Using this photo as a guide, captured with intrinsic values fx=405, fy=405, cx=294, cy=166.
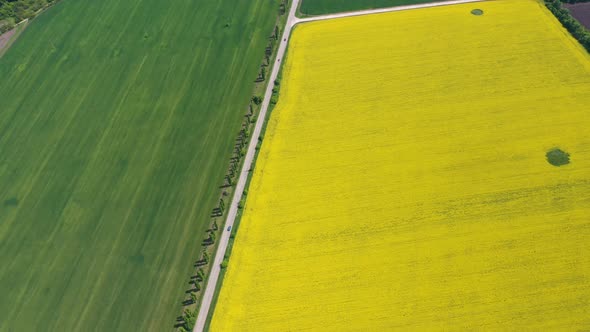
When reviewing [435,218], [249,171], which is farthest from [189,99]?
[435,218]

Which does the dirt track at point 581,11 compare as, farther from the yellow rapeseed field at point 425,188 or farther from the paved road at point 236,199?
the paved road at point 236,199

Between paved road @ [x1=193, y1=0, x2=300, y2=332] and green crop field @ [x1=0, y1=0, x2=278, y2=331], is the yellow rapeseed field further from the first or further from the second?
green crop field @ [x1=0, y1=0, x2=278, y2=331]

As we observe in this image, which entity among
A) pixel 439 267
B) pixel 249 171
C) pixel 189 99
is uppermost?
pixel 189 99

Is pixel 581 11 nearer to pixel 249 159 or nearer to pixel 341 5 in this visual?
pixel 341 5

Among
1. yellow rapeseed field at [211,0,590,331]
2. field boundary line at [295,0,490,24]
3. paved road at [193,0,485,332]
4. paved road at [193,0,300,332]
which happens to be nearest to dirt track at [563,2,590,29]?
yellow rapeseed field at [211,0,590,331]

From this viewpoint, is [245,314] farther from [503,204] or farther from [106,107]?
[106,107]

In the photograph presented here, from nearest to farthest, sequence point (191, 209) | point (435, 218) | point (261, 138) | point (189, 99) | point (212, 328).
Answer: point (212, 328) < point (435, 218) < point (191, 209) < point (261, 138) < point (189, 99)

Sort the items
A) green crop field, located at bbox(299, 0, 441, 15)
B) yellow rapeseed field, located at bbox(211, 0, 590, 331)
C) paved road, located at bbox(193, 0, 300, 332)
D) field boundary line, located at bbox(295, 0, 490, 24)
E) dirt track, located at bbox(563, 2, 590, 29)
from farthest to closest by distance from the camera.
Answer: green crop field, located at bbox(299, 0, 441, 15) < field boundary line, located at bbox(295, 0, 490, 24) < dirt track, located at bbox(563, 2, 590, 29) < paved road, located at bbox(193, 0, 300, 332) < yellow rapeseed field, located at bbox(211, 0, 590, 331)

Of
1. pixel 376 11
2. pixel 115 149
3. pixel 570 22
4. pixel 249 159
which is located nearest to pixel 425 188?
pixel 249 159
